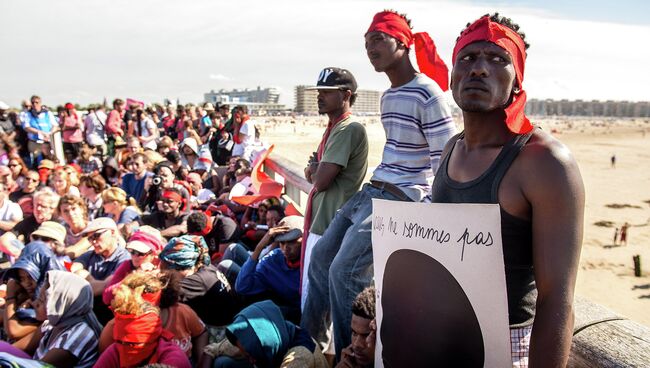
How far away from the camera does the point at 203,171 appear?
8430 millimetres

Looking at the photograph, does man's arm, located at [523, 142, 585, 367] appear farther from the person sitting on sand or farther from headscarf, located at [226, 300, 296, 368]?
headscarf, located at [226, 300, 296, 368]

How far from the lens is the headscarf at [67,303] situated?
10.2 feet

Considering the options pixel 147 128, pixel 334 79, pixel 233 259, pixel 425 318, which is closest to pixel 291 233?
pixel 233 259

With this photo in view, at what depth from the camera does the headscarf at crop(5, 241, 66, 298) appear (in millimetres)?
3553

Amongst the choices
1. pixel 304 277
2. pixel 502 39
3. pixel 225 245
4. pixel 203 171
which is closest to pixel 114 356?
pixel 304 277

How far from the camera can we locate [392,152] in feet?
9.18

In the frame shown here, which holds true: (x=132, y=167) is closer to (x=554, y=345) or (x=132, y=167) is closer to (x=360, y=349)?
(x=360, y=349)

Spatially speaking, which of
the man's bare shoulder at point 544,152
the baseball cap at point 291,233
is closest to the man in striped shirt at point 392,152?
the baseball cap at point 291,233

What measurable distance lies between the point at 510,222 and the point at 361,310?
3.59 ft

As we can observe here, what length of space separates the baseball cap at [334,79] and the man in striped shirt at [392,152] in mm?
561

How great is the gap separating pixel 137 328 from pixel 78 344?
0.51 meters

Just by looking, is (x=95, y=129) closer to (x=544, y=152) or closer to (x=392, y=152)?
(x=392, y=152)

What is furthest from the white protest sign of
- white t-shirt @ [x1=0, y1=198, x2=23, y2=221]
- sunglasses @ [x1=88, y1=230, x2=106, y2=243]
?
white t-shirt @ [x1=0, y1=198, x2=23, y2=221]

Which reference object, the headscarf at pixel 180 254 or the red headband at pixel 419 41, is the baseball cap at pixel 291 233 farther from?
the red headband at pixel 419 41
